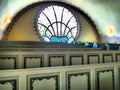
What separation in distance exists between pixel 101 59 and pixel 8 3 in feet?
14.6

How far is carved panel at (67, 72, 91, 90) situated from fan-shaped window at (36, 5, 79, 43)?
6.52 m

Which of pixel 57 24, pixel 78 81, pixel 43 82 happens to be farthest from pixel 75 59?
pixel 57 24

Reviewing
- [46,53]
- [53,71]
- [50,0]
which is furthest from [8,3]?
[53,71]

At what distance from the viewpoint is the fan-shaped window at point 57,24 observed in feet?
35.4

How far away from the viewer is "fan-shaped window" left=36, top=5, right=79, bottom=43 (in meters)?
10.8

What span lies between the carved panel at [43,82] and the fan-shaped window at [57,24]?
688 cm

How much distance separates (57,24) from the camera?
11375 millimetres

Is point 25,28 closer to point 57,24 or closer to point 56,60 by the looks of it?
point 57,24

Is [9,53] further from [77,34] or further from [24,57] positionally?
[77,34]

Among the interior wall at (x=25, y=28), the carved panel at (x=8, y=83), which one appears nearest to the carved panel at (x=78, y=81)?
the carved panel at (x=8, y=83)

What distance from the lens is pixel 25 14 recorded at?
10.1 m

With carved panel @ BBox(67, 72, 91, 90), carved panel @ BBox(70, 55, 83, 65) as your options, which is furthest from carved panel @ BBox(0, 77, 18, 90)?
carved panel @ BBox(70, 55, 83, 65)

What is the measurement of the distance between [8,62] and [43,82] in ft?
3.11

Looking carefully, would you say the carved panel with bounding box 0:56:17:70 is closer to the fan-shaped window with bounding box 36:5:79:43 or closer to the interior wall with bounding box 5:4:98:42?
the interior wall with bounding box 5:4:98:42
